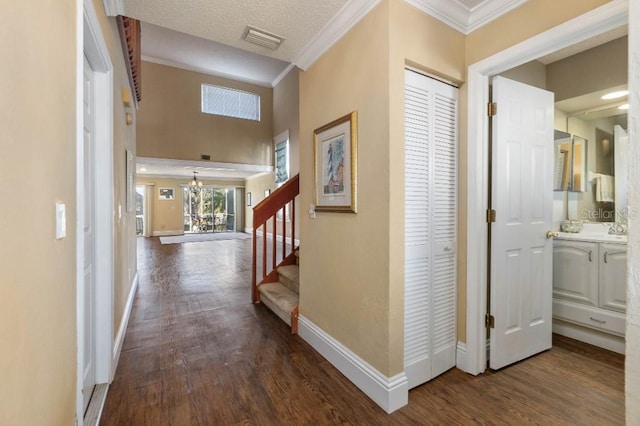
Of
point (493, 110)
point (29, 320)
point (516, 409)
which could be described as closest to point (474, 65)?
point (493, 110)

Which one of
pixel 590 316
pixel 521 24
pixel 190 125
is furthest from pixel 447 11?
pixel 190 125

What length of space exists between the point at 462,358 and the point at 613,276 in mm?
1466

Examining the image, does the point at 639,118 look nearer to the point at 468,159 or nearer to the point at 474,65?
the point at 468,159

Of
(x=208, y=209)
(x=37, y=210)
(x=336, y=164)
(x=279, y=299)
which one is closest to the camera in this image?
(x=37, y=210)

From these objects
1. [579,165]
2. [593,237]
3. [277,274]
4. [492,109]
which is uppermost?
[492,109]

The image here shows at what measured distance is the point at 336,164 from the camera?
2123 mm

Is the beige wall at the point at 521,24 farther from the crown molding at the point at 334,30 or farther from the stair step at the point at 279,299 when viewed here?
the stair step at the point at 279,299

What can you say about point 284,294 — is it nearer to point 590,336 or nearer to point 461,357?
point 461,357

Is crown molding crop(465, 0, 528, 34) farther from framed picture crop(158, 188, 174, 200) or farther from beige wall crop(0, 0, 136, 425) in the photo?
framed picture crop(158, 188, 174, 200)

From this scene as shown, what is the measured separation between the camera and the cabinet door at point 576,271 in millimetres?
2484

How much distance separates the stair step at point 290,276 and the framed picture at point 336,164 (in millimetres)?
1200

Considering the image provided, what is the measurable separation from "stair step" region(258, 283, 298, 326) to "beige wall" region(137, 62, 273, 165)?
505cm

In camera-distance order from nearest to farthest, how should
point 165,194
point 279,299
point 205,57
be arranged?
point 279,299 < point 205,57 < point 165,194

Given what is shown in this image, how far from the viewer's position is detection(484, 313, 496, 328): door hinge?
207 centimetres
